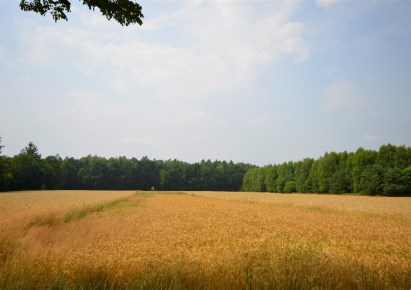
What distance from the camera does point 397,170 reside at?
57.4 m

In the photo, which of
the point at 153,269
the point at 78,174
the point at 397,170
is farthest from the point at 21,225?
the point at 78,174

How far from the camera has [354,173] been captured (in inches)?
2650

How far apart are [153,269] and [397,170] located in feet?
215

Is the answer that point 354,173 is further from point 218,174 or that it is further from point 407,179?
point 218,174

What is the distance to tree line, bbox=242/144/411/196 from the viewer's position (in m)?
57.8

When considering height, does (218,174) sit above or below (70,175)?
above

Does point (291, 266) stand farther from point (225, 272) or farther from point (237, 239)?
point (237, 239)

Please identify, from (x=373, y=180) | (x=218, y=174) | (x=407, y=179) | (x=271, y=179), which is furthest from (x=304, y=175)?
(x=218, y=174)

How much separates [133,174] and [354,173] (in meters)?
90.5

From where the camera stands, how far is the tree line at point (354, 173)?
2276 inches

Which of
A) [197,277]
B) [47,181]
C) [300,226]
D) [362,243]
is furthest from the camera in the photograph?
[47,181]

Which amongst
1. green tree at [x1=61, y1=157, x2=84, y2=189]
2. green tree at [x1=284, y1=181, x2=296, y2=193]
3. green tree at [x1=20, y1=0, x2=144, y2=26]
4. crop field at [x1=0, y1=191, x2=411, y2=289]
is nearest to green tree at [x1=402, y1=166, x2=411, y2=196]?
green tree at [x1=284, y1=181, x2=296, y2=193]

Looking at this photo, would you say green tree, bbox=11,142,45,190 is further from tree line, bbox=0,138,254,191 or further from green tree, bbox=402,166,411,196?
green tree, bbox=402,166,411,196

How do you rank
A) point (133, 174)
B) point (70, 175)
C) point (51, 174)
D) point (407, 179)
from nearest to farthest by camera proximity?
point (407, 179)
point (51, 174)
point (70, 175)
point (133, 174)
